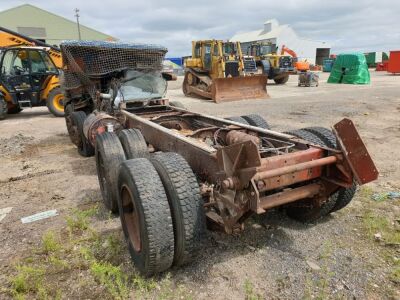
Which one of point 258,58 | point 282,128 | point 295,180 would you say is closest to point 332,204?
point 295,180

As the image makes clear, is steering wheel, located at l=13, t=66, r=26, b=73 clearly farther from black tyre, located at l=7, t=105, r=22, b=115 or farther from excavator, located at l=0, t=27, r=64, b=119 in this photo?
black tyre, located at l=7, t=105, r=22, b=115

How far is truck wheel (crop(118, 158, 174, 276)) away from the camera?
2.64 metres

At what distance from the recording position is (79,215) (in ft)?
13.1

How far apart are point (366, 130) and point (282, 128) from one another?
1.89m

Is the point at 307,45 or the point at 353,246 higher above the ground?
the point at 307,45

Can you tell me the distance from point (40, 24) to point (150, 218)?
47494 mm

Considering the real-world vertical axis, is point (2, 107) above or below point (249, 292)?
above

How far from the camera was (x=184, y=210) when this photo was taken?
8.73ft

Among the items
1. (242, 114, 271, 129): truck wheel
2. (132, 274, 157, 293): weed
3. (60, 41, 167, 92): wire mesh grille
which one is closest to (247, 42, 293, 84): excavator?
(60, 41, 167, 92): wire mesh grille

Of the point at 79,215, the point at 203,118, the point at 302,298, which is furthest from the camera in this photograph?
the point at 203,118

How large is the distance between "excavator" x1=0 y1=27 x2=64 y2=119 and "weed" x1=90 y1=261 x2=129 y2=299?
1001 cm

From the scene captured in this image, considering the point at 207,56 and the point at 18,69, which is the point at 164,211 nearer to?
the point at 18,69

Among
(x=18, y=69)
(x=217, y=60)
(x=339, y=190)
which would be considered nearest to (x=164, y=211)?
(x=339, y=190)

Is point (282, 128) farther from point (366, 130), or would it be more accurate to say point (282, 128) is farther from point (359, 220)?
point (359, 220)
